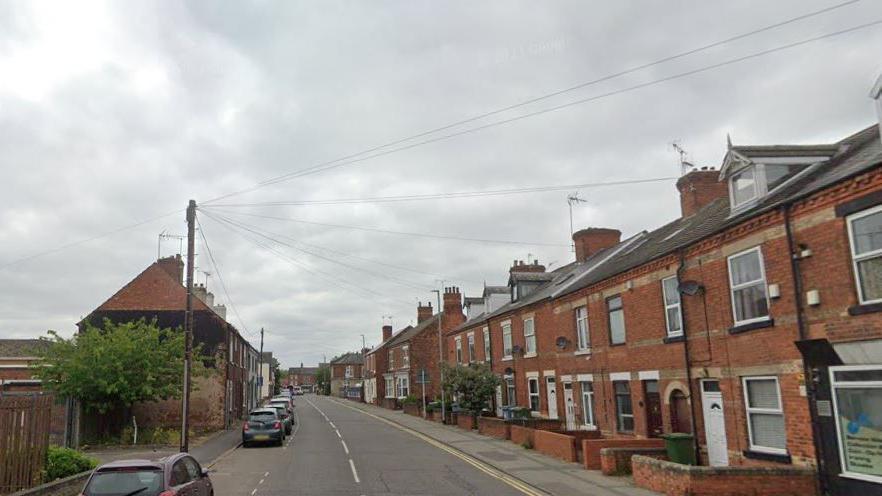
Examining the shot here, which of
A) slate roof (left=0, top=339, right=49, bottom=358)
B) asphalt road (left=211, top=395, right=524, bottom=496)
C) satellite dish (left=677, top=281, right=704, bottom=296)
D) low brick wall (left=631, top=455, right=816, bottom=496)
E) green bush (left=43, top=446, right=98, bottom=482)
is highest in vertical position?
slate roof (left=0, top=339, right=49, bottom=358)

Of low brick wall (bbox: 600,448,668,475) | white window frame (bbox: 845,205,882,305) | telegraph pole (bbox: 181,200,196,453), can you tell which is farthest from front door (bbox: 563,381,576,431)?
white window frame (bbox: 845,205,882,305)

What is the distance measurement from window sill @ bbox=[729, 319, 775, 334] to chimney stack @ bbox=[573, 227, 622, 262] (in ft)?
61.9

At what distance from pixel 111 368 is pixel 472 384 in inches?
644

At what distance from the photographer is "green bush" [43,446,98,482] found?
14.5m

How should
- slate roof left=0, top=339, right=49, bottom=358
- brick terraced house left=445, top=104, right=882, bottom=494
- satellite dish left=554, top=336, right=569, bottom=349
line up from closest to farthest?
brick terraced house left=445, top=104, right=882, bottom=494, satellite dish left=554, top=336, right=569, bottom=349, slate roof left=0, top=339, right=49, bottom=358

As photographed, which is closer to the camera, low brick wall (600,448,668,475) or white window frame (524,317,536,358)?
low brick wall (600,448,668,475)

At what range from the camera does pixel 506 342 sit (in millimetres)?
34219

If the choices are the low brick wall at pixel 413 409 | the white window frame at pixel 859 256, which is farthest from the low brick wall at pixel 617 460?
the low brick wall at pixel 413 409

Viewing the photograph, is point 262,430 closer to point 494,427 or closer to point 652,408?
point 494,427

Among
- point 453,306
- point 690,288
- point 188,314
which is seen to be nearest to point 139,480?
point 188,314

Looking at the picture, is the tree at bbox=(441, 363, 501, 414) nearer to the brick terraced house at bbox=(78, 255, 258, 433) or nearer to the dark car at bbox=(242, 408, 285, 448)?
the dark car at bbox=(242, 408, 285, 448)

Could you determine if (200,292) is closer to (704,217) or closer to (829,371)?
(704,217)

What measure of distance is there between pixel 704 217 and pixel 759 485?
10.1 meters

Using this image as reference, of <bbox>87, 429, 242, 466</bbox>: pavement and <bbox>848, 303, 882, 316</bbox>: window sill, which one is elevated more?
<bbox>848, 303, 882, 316</bbox>: window sill
